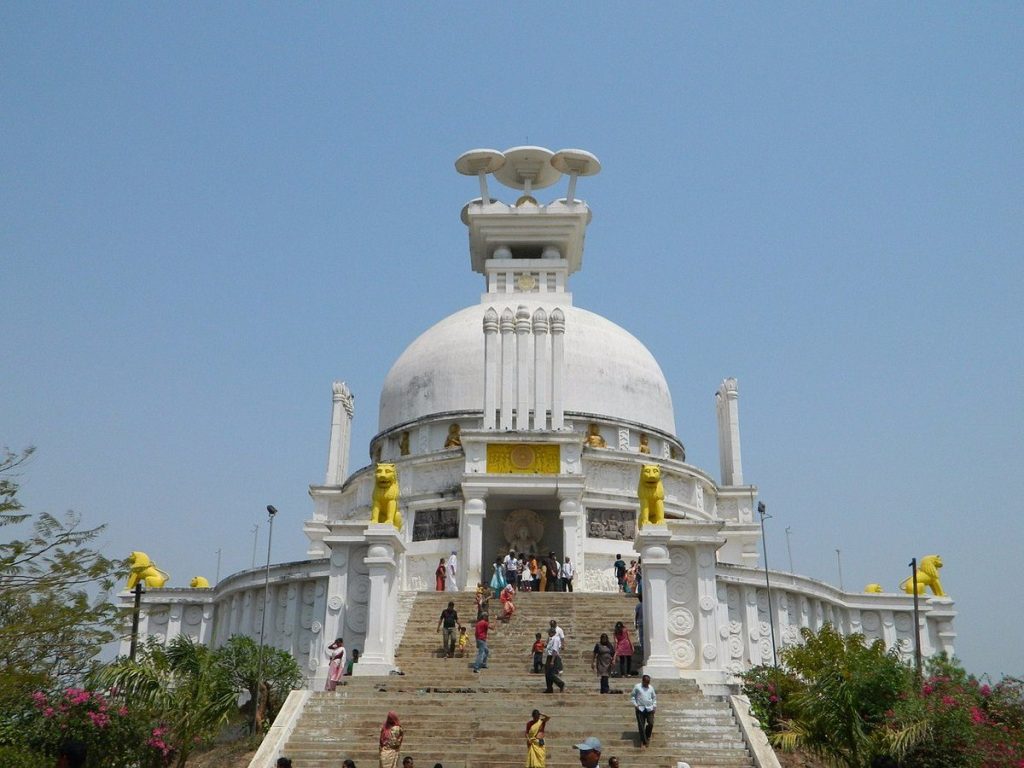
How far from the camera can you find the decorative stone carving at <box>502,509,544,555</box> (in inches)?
1453

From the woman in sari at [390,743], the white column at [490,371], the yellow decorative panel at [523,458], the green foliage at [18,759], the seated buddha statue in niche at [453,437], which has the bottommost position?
the green foliage at [18,759]

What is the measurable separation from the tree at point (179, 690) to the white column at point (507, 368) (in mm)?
16070

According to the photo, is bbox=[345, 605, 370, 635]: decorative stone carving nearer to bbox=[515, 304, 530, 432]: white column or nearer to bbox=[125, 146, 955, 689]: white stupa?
bbox=[125, 146, 955, 689]: white stupa

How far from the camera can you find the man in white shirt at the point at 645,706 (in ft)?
60.1

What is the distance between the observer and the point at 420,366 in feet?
144

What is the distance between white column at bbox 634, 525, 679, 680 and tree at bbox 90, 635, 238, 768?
29.2 ft

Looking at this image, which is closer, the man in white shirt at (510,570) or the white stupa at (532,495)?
the white stupa at (532,495)

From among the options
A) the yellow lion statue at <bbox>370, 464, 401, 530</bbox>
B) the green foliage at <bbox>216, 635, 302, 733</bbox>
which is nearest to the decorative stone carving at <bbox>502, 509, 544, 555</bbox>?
the yellow lion statue at <bbox>370, 464, 401, 530</bbox>

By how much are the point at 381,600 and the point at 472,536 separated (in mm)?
9187

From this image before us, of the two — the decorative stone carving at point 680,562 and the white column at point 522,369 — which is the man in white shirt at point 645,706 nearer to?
the decorative stone carving at point 680,562

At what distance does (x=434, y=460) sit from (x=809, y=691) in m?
19.3

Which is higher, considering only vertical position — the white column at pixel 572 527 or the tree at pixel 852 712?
the white column at pixel 572 527

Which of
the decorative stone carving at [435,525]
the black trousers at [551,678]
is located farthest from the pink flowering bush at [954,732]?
the decorative stone carving at [435,525]

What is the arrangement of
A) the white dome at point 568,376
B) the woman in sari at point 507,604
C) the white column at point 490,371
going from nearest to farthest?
1. the woman in sari at point 507,604
2. the white column at point 490,371
3. the white dome at point 568,376
